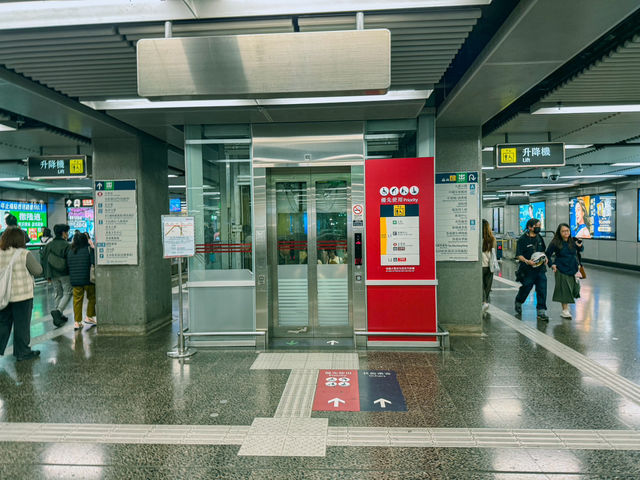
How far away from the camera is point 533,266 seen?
727cm

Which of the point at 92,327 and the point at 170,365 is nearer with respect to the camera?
the point at 170,365

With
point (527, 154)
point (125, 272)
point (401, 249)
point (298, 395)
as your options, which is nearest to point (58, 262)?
point (125, 272)

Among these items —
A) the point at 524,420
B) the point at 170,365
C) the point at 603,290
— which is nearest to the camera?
the point at 524,420

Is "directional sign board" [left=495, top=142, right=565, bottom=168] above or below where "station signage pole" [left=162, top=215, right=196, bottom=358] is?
above

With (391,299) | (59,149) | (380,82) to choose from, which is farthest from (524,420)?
(59,149)

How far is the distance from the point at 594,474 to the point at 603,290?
8854 millimetres

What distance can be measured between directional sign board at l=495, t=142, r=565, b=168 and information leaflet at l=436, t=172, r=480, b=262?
0.78m

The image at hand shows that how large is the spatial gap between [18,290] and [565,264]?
7995 mm

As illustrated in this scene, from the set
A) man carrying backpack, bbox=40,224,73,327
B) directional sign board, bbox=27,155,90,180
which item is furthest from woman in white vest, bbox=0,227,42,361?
directional sign board, bbox=27,155,90,180

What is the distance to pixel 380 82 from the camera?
250 centimetres

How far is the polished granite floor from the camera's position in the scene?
2762 mm

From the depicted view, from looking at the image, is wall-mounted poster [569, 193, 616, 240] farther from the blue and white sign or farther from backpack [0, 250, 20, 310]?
backpack [0, 250, 20, 310]

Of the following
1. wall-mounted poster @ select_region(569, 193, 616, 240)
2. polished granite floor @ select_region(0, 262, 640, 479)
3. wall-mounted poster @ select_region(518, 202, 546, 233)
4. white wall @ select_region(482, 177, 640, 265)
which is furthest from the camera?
wall-mounted poster @ select_region(518, 202, 546, 233)

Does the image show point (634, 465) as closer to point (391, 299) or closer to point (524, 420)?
point (524, 420)
